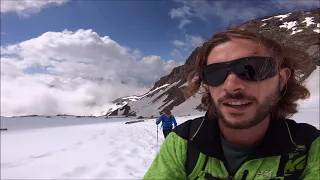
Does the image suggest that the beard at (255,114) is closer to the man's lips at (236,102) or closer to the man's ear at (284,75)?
the man's lips at (236,102)

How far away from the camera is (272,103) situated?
1.60 meters

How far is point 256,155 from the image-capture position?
4.85 ft

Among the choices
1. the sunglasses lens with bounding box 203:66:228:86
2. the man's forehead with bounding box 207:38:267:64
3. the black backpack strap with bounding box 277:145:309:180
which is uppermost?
the man's forehead with bounding box 207:38:267:64

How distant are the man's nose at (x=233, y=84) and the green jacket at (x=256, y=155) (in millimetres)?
309

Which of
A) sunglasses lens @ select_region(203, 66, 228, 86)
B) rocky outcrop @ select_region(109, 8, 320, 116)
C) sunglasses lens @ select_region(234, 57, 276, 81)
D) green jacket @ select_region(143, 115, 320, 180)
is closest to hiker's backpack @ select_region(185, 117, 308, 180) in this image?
green jacket @ select_region(143, 115, 320, 180)

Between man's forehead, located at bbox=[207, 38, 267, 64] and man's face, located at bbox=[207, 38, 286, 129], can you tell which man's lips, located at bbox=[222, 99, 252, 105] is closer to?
man's face, located at bbox=[207, 38, 286, 129]

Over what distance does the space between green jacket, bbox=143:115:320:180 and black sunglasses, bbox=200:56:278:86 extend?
0.34 meters

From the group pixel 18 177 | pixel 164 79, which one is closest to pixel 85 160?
pixel 18 177

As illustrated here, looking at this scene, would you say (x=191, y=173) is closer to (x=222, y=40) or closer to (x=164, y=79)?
(x=222, y=40)

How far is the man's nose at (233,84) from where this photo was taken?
1.52m

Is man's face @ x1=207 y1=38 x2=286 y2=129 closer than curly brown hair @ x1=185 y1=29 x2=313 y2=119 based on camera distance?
Yes

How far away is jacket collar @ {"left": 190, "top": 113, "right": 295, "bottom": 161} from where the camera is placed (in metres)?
1.46

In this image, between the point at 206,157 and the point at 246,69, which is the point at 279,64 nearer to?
the point at 246,69

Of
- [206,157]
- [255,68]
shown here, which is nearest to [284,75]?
[255,68]
